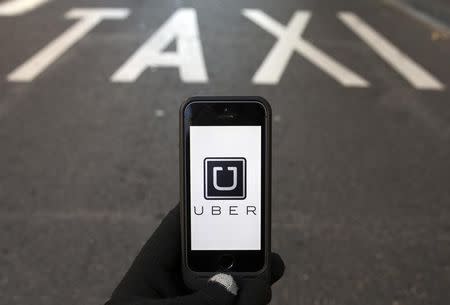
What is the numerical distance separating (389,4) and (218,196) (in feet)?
40.0

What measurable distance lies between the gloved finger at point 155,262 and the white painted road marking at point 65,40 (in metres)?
5.75

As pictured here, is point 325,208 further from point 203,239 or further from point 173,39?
point 173,39

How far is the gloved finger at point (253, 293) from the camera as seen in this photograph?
5.74 feet

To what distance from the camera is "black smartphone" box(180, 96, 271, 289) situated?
2.08 m

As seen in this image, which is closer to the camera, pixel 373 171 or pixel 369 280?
pixel 369 280

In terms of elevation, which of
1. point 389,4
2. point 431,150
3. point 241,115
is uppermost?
point 241,115

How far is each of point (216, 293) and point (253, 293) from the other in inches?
5.0

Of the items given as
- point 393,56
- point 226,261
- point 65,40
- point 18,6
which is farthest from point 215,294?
point 18,6

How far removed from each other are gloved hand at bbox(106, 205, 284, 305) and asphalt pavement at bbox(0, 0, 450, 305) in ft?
5.84

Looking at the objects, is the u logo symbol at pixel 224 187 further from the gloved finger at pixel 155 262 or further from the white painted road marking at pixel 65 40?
the white painted road marking at pixel 65 40

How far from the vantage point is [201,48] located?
906cm

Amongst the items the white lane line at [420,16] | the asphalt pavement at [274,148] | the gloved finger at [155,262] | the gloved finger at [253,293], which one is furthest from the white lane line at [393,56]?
the gloved finger at [253,293]

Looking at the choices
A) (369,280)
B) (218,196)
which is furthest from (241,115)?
(369,280)

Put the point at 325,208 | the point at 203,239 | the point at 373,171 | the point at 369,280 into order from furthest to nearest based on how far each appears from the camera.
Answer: the point at 373,171 → the point at 325,208 → the point at 369,280 → the point at 203,239
